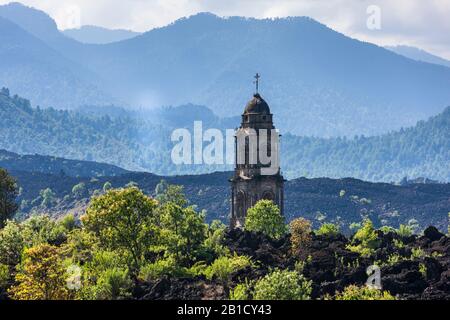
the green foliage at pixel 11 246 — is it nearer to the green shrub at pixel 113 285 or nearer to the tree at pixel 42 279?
the tree at pixel 42 279

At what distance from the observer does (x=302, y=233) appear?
102 metres

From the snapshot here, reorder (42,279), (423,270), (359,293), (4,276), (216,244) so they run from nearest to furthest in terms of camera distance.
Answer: (359,293), (42,279), (423,270), (4,276), (216,244)

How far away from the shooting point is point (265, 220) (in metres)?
115

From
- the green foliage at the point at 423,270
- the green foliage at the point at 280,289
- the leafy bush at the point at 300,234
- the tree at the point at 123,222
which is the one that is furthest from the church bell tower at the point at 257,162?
the green foliage at the point at 280,289

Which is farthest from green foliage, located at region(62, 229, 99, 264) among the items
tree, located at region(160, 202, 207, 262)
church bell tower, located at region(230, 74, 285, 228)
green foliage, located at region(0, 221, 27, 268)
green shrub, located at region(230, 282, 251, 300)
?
church bell tower, located at region(230, 74, 285, 228)

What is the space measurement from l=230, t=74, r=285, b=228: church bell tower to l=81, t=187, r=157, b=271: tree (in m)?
30.3

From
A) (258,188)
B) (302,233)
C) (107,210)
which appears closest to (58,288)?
(107,210)

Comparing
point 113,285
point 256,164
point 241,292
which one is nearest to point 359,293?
point 241,292

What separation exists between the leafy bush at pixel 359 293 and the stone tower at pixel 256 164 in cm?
4351

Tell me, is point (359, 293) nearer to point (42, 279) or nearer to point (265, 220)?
point (42, 279)

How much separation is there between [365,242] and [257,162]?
2256 centimetres
